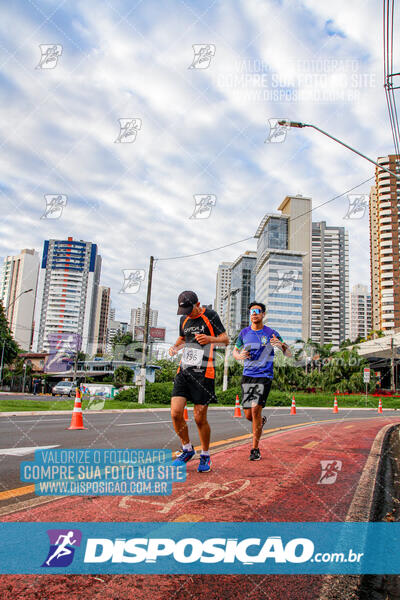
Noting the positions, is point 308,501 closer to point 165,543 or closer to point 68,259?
point 165,543

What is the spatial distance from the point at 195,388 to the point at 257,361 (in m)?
1.15

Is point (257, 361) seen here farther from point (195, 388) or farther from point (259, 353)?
point (195, 388)

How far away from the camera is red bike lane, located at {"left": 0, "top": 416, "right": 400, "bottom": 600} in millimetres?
1869

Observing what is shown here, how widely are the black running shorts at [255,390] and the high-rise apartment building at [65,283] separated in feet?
538

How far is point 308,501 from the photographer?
3.31m

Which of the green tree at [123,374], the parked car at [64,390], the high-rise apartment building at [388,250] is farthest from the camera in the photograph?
the high-rise apartment building at [388,250]

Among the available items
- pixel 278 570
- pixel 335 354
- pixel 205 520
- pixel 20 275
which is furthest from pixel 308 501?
pixel 20 275

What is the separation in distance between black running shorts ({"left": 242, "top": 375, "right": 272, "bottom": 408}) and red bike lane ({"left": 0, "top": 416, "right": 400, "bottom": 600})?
0.64m

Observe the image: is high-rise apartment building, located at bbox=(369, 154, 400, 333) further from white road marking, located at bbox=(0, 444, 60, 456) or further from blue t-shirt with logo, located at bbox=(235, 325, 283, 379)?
white road marking, located at bbox=(0, 444, 60, 456)

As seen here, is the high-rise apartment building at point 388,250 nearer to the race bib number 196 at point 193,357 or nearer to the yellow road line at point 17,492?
the race bib number 196 at point 193,357

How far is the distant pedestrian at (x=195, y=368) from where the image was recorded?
4.38 meters

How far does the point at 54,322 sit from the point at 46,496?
632 ft

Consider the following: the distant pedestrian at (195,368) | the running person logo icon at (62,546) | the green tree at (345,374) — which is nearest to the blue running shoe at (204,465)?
the distant pedestrian at (195,368)

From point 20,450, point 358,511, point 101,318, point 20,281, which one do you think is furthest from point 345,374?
point 101,318
